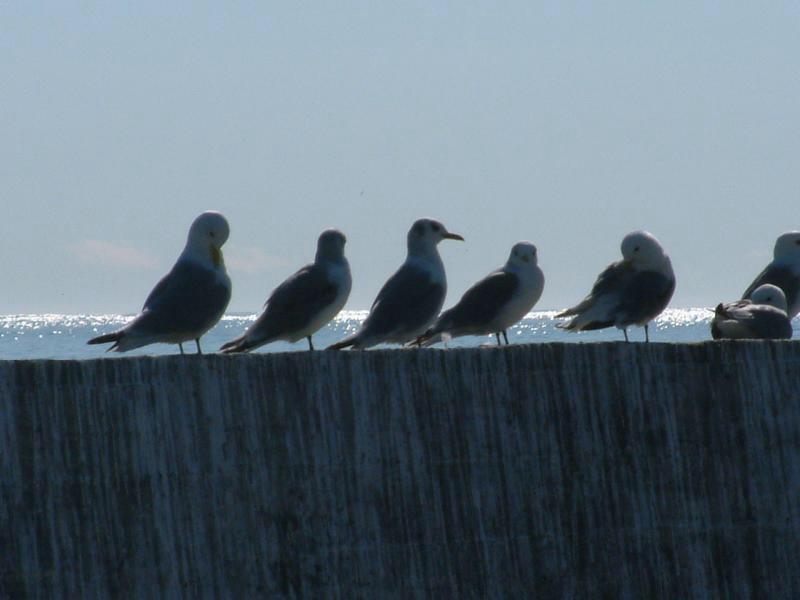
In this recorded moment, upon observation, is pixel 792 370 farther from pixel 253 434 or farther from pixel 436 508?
pixel 253 434

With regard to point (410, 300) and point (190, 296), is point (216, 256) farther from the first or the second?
point (410, 300)

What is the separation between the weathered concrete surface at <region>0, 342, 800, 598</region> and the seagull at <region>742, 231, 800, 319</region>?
610cm

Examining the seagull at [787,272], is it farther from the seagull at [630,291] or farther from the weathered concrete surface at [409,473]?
the weathered concrete surface at [409,473]

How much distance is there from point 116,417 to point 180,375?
0.35 meters

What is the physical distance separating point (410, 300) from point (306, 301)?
0.73 m

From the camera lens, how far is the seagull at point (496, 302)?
1050 centimetres

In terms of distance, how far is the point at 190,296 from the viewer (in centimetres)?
954

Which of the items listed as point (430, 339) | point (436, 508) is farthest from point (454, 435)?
point (430, 339)

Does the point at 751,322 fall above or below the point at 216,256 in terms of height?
below

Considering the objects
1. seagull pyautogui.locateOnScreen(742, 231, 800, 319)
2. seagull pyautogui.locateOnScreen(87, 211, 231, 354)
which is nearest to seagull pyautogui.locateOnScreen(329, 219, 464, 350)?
seagull pyautogui.locateOnScreen(87, 211, 231, 354)

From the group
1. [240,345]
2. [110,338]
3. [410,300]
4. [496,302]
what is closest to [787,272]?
[496,302]

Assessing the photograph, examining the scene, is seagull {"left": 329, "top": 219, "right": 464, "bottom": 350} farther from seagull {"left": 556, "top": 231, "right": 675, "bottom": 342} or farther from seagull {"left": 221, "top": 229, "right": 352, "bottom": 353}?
seagull {"left": 556, "top": 231, "right": 675, "bottom": 342}

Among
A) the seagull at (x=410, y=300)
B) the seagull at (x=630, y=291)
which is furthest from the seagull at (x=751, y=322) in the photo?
the seagull at (x=410, y=300)

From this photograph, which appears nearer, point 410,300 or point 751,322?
point 410,300
